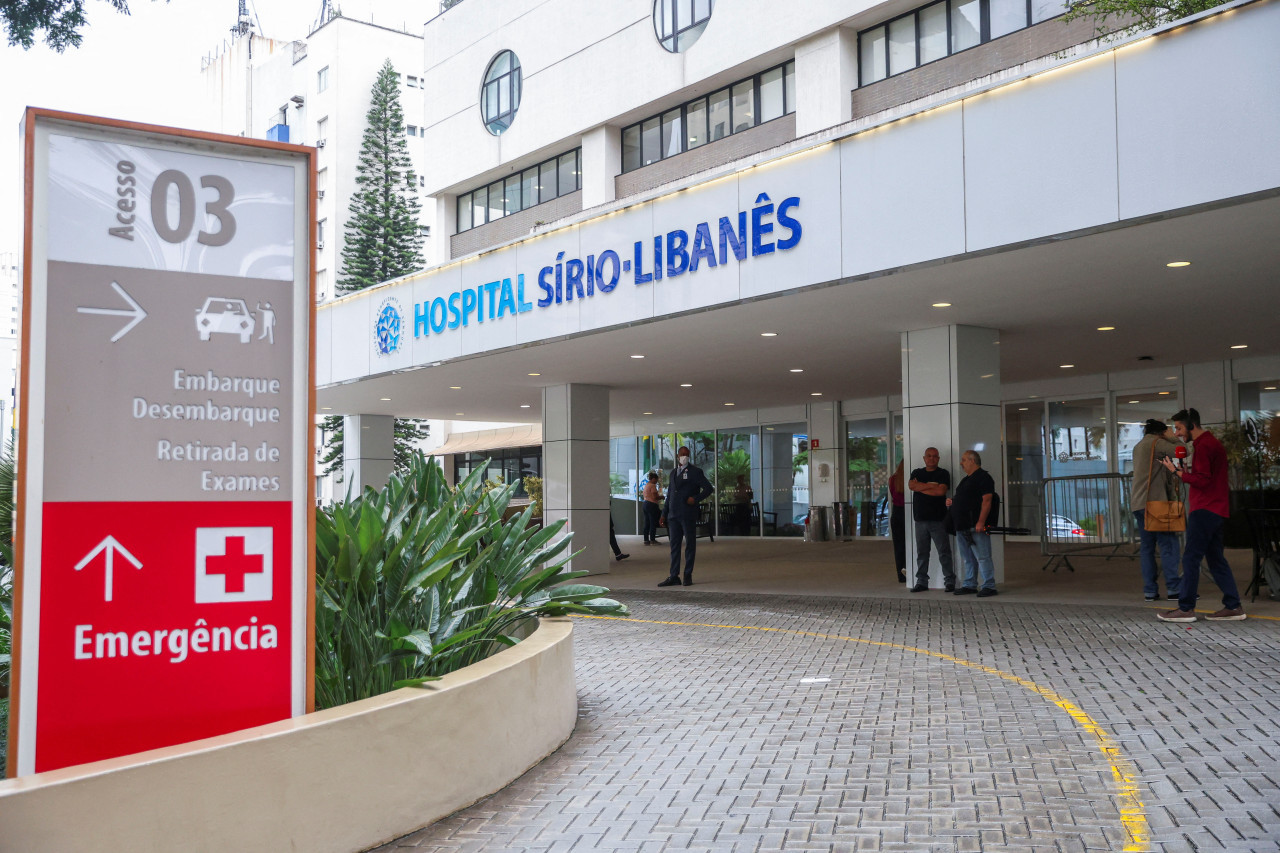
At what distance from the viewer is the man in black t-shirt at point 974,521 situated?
41.0ft

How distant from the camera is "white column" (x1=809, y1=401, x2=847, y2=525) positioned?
1027 inches

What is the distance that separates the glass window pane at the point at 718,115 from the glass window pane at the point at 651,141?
57.5 inches

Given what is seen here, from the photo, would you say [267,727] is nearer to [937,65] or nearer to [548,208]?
[937,65]

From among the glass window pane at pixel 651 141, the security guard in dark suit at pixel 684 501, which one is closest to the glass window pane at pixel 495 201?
the glass window pane at pixel 651 141

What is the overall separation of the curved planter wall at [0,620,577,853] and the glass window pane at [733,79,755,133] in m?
16.7

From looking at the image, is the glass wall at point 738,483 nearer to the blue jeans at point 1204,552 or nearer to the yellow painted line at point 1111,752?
the blue jeans at point 1204,552

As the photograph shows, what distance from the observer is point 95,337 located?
389 cm

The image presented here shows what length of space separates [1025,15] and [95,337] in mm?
15661

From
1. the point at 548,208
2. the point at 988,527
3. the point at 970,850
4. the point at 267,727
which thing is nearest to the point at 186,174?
the point at 267,727

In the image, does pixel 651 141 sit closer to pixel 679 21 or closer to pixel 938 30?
pixel 679 21

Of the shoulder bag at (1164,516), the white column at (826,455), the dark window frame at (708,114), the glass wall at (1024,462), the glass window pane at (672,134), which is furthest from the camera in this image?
the white column at (826,455)

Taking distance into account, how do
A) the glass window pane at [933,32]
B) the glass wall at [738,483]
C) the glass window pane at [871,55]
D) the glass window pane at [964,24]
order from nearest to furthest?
the glass window pane at [964,24], the glass window pane at [933,32], the glass window pane at [871,55], the glass wall at [738,483]

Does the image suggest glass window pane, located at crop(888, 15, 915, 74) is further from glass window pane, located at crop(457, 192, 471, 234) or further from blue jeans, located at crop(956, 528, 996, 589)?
glass window pane, located at crop(457, 192, 471, 234)

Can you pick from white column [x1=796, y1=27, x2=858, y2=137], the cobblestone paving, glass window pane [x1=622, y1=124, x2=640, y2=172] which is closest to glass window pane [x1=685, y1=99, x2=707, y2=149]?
glass window pane [x1=622, y1=124, x2=640, y2=172]
